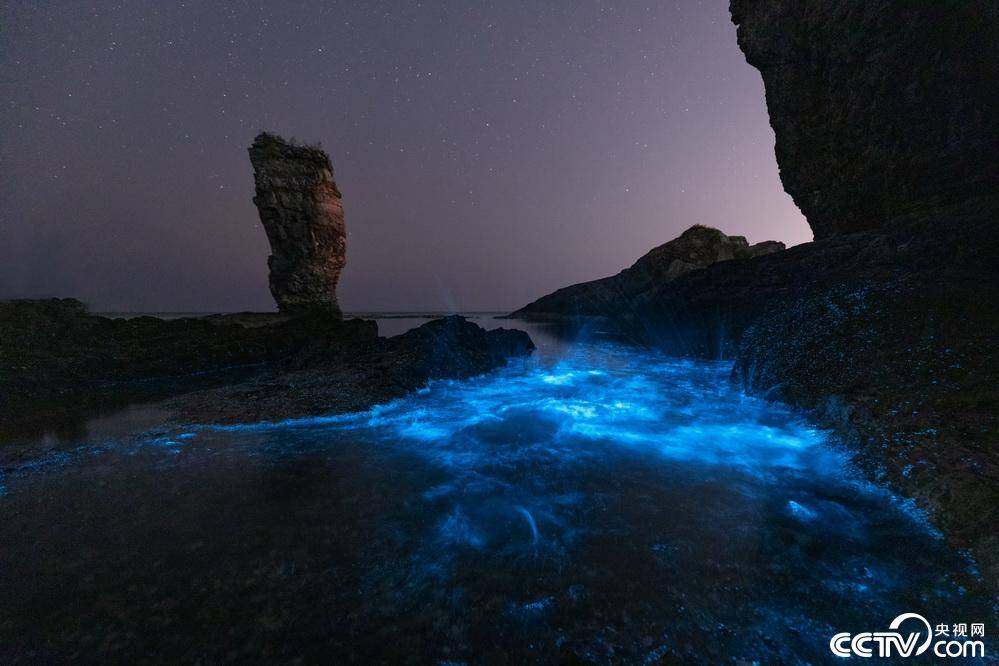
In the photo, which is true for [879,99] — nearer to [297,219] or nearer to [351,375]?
[351,375]

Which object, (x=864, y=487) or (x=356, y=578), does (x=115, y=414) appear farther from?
(x=864, y=487)

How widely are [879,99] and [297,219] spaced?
3470 centimetres

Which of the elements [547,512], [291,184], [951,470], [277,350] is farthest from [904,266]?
[291,184]

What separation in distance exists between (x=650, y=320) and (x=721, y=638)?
2808 cm

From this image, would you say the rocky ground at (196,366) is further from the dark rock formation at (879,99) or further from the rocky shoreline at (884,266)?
the dark rock formation at (879,99)

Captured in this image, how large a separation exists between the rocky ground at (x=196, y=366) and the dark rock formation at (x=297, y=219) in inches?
416

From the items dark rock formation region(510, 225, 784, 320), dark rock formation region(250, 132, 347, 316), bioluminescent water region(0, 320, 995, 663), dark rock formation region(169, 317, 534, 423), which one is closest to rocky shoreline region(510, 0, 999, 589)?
bioluminescent water region(0, 320, 995, 663)

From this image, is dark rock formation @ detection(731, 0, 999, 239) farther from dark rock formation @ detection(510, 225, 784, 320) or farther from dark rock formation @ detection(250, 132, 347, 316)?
dark rock formation @ detection(250, 132, 347, 316)

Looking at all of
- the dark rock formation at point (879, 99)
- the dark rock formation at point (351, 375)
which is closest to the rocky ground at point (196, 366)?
the dark rock formation at point (351, 375)

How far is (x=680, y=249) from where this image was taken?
40.6 metres

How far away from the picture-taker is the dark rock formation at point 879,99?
11.8m

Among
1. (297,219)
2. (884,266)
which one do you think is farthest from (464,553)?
(297,219)

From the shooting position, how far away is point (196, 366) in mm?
15453

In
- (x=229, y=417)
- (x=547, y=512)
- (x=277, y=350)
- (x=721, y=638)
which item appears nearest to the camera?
(x=721, y=638)
